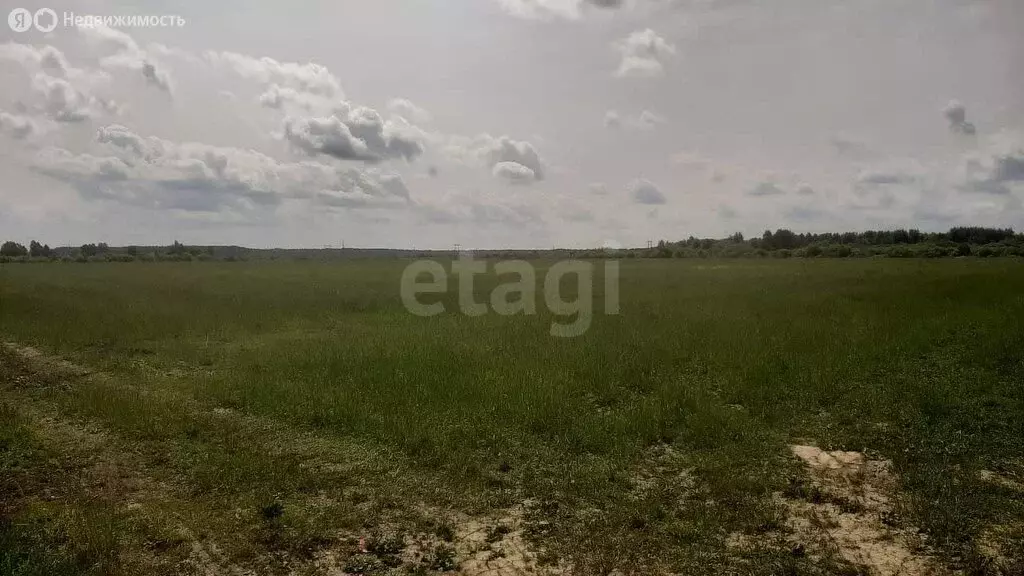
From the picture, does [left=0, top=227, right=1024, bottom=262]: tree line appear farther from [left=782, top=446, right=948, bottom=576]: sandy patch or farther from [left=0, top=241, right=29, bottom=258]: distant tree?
[left=782, top=446, right=948, bottom=576]: sandy patch

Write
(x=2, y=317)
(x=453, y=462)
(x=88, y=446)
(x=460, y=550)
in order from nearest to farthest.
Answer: (x=460, y=550) → (x=453, y=462) → (x=88, y=446) → (x=2, y=317)

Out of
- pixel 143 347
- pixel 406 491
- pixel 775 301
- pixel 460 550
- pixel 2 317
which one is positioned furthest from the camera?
pixel 775 301

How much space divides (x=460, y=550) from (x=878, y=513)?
420 cm

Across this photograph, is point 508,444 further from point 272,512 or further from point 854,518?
point 854,518

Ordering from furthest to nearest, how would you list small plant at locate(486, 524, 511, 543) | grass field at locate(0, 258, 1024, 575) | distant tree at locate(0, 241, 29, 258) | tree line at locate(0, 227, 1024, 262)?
distant tree at locate(0, 241, 29, 258)
tree line at locate(0, 227, 1024, 262)
small plant at locate(486, 524, 511, 543)
grass field at locate(0, 258, 1024, 575)

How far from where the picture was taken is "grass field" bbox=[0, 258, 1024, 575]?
5.12 meters

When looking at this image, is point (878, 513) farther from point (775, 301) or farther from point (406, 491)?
point (775, 301)

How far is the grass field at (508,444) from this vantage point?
5.12 meters

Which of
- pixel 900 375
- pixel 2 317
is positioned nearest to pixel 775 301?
pixel 900 375

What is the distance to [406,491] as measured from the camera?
20.8 feet

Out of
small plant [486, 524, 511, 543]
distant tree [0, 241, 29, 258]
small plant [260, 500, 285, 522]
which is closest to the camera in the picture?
small plant [486, 524, 511, 543]

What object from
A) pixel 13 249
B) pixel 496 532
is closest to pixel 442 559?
pixel 496 532
